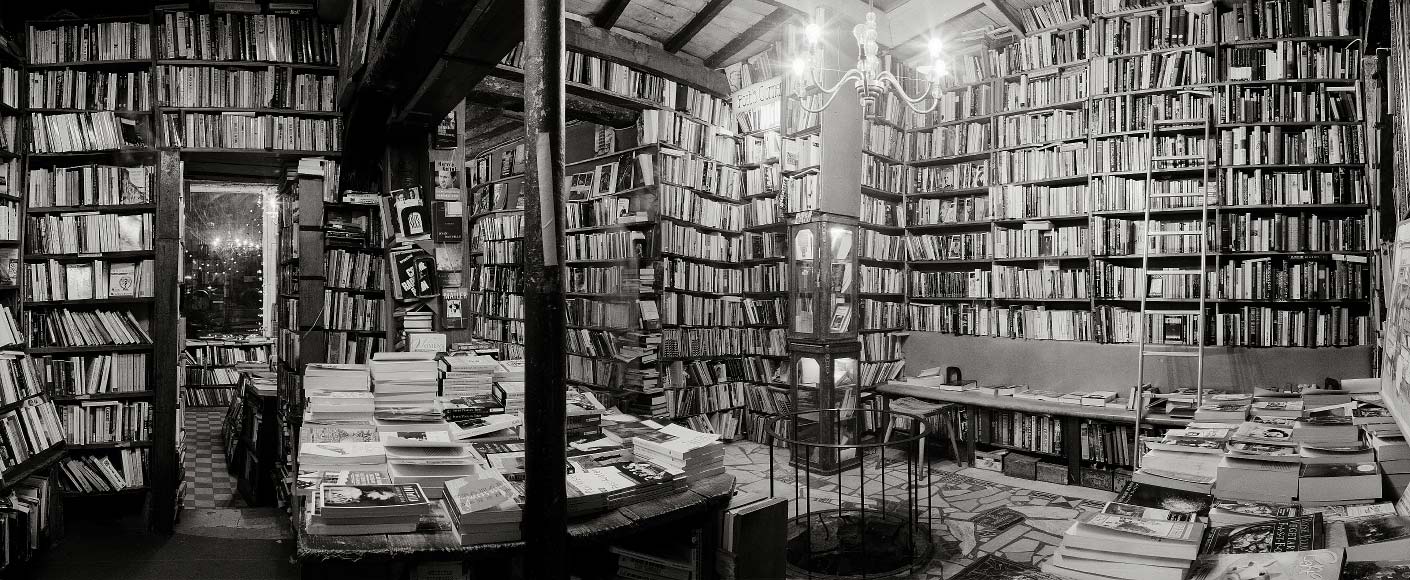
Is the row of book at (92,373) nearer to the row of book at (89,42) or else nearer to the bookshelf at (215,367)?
the row of book at (89,42)

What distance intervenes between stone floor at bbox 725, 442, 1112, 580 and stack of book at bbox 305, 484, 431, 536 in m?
1.80

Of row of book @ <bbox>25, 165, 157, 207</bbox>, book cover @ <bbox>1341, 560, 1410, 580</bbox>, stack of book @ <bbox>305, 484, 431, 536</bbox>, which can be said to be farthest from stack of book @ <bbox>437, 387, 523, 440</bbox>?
row of book @ <bbox>25, 165, 157, 207</bbox>

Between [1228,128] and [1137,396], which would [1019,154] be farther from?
[1137,396]

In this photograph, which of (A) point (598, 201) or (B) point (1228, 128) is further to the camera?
(A) point (598, 201)

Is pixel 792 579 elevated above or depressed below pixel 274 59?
below

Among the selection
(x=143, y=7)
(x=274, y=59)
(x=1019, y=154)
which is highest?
(x=143, y=7)

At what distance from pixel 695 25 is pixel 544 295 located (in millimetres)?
4516

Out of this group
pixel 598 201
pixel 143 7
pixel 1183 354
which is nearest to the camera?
pixel 143 7

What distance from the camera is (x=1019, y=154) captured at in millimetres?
5426

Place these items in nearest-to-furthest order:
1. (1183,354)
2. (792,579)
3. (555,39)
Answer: (555,39) < (792,579) < (1183,354)

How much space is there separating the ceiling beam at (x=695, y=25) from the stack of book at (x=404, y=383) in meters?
3.55

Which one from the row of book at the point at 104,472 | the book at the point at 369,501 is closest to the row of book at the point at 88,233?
the row of book at the point at 104,472

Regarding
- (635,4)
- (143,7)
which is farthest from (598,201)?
(143,7)

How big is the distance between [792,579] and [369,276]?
306 cm
